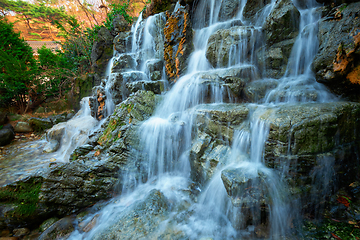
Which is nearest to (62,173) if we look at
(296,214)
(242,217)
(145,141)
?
(145,141)

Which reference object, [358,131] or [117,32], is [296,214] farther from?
[117,32]

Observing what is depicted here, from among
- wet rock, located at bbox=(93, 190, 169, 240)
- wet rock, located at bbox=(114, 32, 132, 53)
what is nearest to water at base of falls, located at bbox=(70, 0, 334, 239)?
wet rock, located at bbox=(93, 190, 169, 240)

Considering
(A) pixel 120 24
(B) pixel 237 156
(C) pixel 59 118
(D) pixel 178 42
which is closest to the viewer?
(B) pixel 237 156

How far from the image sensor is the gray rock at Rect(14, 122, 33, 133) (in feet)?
29.0

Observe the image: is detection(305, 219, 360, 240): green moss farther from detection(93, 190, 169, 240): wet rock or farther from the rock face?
the rock face

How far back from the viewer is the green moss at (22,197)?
300 centimetres

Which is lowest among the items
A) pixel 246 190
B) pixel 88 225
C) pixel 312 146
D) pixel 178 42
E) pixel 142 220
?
pixel 88 225

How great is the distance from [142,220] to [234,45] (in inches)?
223

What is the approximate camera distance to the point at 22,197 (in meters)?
3.09

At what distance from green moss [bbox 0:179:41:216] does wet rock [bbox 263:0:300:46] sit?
7580mm

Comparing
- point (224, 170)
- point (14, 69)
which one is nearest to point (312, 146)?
point (224, 170)

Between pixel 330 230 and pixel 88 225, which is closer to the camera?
pixel 330 230

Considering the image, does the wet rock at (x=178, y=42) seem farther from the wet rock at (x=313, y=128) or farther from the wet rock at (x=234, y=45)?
the wet rock at (x=313, y=128)

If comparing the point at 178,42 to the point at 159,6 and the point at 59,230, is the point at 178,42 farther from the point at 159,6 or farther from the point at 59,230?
the point at 59,230
